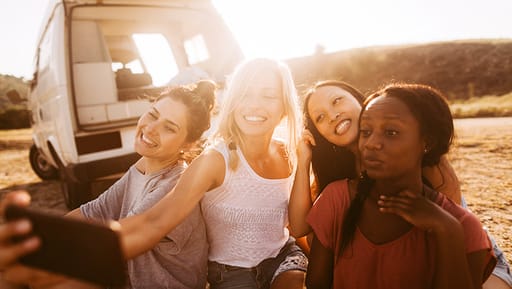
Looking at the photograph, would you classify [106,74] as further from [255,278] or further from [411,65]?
[411,65]

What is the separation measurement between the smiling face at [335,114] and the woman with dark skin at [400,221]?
1.31 feet

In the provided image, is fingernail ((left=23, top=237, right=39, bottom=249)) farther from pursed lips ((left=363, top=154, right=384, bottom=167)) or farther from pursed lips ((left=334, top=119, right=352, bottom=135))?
pursed lips ((left=334, top=119, right=352, bottom=135))

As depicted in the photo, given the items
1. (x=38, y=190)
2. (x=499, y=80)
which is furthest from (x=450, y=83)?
(x=38, y=190)

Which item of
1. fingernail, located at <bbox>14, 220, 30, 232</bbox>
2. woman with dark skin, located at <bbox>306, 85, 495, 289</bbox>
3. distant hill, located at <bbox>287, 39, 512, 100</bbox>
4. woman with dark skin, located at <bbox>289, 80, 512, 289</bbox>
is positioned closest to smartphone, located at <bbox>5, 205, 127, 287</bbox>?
fingernail, located at <bbox>14, 220, 30, 232</bbox>

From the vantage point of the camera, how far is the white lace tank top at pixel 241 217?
200cm

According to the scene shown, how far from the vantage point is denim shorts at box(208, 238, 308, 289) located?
6.43ft

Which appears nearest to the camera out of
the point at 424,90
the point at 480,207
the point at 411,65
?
the point at 424,90

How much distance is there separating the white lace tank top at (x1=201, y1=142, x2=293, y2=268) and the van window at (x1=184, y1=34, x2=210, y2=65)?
10.7ft

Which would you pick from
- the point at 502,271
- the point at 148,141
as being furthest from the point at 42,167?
the point at 502,271

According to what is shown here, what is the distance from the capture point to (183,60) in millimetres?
6023

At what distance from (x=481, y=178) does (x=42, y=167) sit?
756 cm

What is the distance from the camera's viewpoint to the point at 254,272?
78.6 inches

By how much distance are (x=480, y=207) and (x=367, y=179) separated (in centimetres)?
259

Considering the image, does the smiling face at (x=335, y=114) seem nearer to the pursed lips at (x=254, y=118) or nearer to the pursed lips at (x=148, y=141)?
the pursed lips at (x=254, y=118)
